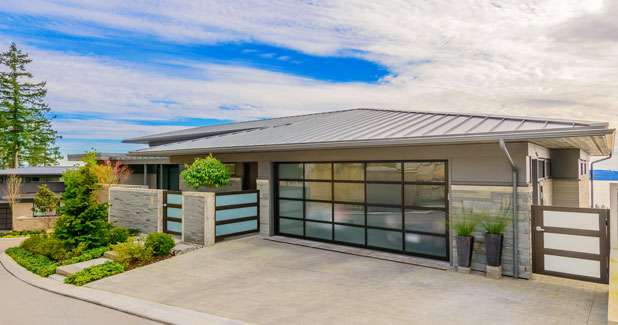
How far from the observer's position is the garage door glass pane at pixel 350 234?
10.1 metres

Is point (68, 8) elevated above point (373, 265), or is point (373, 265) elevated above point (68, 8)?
point (68, 8)

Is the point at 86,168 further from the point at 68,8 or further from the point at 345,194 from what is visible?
the point at 345,194

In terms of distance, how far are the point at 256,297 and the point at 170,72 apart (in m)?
18.6

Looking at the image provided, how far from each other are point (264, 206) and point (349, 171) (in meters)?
3.27

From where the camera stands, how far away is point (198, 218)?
1085cm

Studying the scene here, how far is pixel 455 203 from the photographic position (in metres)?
8.26

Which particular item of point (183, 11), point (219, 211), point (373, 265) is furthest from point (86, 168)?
point (373, 265)

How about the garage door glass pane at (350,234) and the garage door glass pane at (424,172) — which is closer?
the garage door glass pane at (424,172)

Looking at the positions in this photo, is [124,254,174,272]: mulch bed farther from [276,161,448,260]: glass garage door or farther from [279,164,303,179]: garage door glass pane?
[279,164,303,179]: garage door glass pane

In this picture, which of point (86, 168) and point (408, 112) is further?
point (408, 112)

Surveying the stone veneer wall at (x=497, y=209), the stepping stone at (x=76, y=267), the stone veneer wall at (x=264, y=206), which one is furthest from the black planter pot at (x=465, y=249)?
the stepping stone at (x=76, y=267)

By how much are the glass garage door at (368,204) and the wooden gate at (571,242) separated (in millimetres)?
1933

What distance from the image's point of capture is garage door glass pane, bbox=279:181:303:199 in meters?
11.4

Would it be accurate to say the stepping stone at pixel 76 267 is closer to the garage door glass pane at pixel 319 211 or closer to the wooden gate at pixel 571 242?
the garage door glass pane at pixel 319 211
